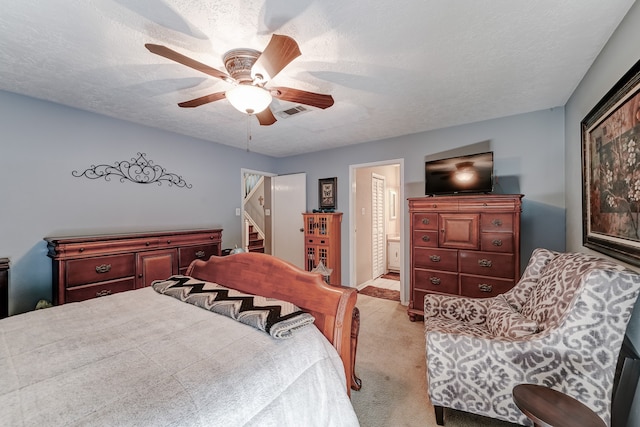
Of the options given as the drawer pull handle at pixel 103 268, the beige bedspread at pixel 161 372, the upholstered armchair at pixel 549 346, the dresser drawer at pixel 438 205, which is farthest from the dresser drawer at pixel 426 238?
the drawer pull handle at pixel 103 268

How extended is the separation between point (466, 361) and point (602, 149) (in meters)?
1.69

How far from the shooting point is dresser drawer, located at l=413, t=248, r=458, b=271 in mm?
2820

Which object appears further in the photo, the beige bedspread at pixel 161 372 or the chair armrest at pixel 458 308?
the chair armrest at pixel 458 308

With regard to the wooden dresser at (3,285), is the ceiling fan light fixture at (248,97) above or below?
above

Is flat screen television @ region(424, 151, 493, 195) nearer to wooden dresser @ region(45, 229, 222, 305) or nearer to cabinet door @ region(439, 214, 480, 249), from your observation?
cabinet door @ region(439, 214, 480, 249)

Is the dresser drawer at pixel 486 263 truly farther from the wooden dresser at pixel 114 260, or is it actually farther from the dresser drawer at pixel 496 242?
the wooden dresser at pixel 114 260

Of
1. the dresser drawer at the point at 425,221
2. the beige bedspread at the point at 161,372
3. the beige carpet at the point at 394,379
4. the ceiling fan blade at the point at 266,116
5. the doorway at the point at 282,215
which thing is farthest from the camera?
the doorway at the point at 282,215

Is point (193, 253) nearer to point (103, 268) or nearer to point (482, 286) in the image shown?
point (103, 268)

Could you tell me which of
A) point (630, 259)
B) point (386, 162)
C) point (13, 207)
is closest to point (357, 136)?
point (386, 162)

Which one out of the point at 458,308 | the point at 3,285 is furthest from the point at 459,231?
the point at 3,285

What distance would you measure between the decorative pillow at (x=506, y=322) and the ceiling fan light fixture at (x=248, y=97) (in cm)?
211

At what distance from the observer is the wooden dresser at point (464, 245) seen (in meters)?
2.54

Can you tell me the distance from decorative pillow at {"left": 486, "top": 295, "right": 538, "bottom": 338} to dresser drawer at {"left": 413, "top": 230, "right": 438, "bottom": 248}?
979mm

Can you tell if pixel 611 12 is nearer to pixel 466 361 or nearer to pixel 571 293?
pixel 571 293
